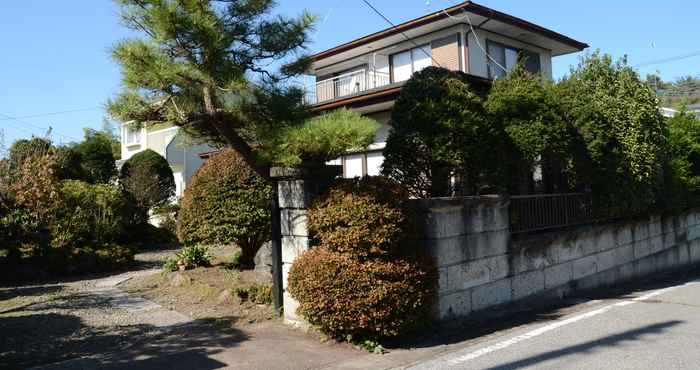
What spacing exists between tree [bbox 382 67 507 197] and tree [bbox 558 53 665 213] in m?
2.42

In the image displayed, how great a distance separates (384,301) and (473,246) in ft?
6.39

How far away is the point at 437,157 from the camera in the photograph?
24.9ft

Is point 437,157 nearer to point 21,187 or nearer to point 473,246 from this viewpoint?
point 473,246

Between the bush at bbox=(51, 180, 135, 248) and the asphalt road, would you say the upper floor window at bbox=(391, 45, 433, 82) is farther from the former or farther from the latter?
the asphalt road

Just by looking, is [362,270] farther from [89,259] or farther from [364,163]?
[364,163]

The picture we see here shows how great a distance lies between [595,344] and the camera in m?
5.96

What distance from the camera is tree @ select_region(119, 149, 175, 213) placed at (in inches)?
651

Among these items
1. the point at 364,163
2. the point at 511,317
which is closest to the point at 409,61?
the point at 364,163

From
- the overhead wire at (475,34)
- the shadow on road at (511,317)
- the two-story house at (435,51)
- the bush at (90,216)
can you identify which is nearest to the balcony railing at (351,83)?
the two-story house at (435,51)

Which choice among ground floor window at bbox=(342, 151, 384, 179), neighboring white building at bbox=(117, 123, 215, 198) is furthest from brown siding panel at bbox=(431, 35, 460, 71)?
neighboring white building at bbox=(117, 123, 215, 198)

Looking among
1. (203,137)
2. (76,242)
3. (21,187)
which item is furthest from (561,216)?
(21,187)

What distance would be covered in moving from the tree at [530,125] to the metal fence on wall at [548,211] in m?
0.59

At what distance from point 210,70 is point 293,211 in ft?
6.54

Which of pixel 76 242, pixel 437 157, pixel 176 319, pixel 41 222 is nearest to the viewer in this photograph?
pixel 176 319
